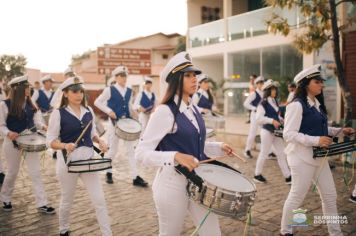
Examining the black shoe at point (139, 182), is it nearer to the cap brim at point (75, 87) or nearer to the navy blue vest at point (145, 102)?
the cap brim at point (75, 87)

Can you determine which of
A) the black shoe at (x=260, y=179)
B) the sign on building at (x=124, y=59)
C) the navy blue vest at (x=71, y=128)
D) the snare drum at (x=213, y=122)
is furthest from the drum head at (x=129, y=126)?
the sign on building at (x=124, y=59)

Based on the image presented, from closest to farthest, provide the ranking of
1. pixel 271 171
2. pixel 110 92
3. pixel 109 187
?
pixel 109 187, pixel 110 92, pixel 271 171

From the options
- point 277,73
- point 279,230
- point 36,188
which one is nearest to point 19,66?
point 277,73

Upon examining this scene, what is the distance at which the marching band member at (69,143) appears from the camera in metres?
4.38

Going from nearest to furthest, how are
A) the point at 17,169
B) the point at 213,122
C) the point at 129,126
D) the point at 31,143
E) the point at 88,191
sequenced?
the point at 88,191 < the point at 31,143 < the point at 17,169 < the point at 129,126 < the point at 213,122

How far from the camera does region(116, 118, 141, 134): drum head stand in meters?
7.16

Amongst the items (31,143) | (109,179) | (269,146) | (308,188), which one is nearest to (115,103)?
(109,179)

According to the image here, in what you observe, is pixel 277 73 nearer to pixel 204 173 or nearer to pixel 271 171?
pixel 271 171

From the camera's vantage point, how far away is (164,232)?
9.84 feet

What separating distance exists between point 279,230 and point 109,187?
3642 mm

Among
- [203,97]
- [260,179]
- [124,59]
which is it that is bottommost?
[260,179]

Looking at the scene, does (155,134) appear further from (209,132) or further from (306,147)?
(209,132)

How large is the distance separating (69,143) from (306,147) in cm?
275

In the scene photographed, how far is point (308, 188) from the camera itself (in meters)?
4.30
